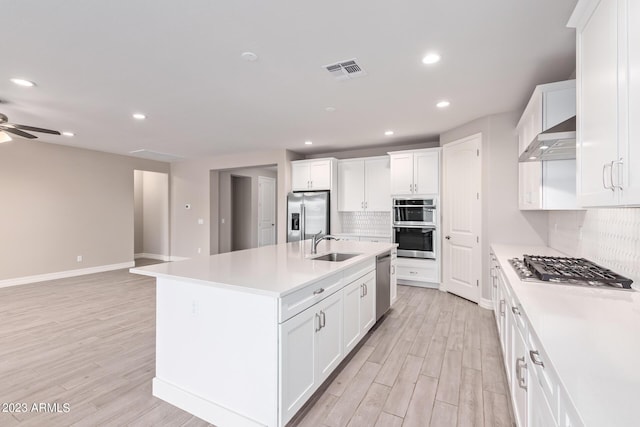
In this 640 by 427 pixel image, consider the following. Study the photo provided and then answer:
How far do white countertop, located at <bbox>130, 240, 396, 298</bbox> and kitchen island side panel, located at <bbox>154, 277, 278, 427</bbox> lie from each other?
68 millimetres

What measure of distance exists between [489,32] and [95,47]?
3009 millimetres

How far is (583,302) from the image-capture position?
1.43m

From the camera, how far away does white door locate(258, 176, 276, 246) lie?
8.54 metres

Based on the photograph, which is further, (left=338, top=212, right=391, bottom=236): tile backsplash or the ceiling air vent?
(left=338, top=212, right=391, bottom=236): tile backsplash

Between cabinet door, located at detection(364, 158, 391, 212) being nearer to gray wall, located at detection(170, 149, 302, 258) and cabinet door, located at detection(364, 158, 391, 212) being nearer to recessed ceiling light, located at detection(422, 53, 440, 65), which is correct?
gray wall, located at detection(170, 149, 302, 258)

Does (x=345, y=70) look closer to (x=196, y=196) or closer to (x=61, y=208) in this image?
(x=196, y=196)

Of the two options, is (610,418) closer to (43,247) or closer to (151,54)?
(151,54)

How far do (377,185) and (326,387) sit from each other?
3999 millimetres

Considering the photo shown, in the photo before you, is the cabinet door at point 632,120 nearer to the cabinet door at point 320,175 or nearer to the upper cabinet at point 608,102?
the upper cabinet at point 608,102

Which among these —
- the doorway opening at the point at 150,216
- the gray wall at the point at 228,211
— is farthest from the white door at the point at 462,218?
the doorway opening at the point at 150,216

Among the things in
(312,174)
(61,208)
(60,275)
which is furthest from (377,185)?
(60,275)

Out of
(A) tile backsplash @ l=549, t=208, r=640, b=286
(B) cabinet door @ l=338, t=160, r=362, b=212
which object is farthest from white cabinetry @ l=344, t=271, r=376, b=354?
(B) cabinet door @ l=338, t=160, r=362, b=212

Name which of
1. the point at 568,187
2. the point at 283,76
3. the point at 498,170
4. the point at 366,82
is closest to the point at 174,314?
the point at 283,76

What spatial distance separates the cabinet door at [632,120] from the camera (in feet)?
3.35
